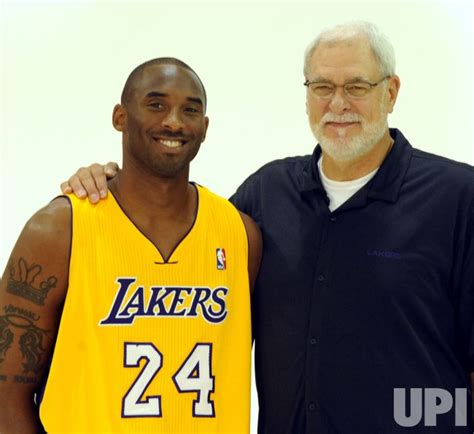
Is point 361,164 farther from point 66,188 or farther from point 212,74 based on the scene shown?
point 212,74

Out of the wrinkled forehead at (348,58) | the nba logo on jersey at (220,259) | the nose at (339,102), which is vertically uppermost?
the wrinkled forehead at (348,58)

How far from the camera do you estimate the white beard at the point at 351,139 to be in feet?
6.76

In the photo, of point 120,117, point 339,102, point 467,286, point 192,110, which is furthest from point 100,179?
point 467,286

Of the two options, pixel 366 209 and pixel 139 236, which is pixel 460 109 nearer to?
pixel 366 209

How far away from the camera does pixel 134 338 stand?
195 centimetres

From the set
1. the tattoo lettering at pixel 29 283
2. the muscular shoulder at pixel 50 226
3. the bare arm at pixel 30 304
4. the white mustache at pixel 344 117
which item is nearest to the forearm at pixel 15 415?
the bare arm at pixel 30 304

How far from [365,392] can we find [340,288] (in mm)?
244

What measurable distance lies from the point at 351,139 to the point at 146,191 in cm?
50

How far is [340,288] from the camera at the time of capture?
6.64ft

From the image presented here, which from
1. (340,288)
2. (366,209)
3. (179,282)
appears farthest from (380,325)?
(179,282)

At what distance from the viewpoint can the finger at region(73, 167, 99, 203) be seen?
1.98 metres

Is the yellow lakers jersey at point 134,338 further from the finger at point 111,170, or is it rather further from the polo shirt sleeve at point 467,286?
the polo shirt sleeve at point 467,286

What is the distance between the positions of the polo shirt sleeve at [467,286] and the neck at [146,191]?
0.67m

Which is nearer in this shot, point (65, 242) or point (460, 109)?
point (65, 242)
